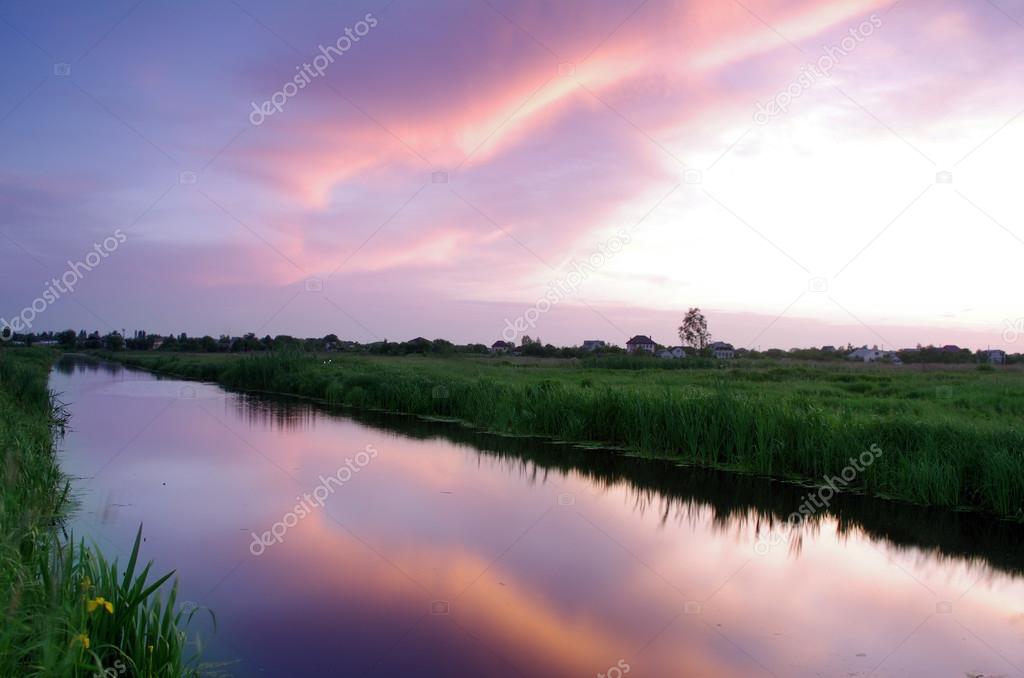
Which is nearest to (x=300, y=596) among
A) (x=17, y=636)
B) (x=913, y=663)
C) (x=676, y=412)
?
(x=17, y=636)

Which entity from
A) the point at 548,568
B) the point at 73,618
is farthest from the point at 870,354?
the point at 73,618

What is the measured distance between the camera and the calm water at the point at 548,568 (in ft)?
16.5

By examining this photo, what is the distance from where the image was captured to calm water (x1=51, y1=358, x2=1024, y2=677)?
5.04 metres

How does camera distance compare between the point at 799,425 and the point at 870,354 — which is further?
the point at 870,354

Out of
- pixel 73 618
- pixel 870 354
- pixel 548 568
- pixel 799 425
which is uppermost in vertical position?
pixel 870 354

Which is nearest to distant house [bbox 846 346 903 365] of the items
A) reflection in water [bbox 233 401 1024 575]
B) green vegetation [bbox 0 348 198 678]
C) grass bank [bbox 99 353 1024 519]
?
grass bank [bbox 99 353 1024 519]

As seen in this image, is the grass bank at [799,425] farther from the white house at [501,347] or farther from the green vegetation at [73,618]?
the white house at [501,347]

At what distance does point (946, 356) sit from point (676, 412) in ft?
140

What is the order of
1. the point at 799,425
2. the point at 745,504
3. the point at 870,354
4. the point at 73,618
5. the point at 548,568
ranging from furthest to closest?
1. the point at 870,354
2. the point at 799,425
3. the point at 745,504
4. the point at 548,568
5. the point at 73,618

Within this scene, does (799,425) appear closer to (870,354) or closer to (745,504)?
(745,504)

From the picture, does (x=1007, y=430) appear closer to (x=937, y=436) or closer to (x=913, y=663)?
(x=937, y=436)

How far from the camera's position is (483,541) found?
309 inches

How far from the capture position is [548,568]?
698 centimetres

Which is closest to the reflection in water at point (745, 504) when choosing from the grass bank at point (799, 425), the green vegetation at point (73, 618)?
the grass bank at point (799, 425)
